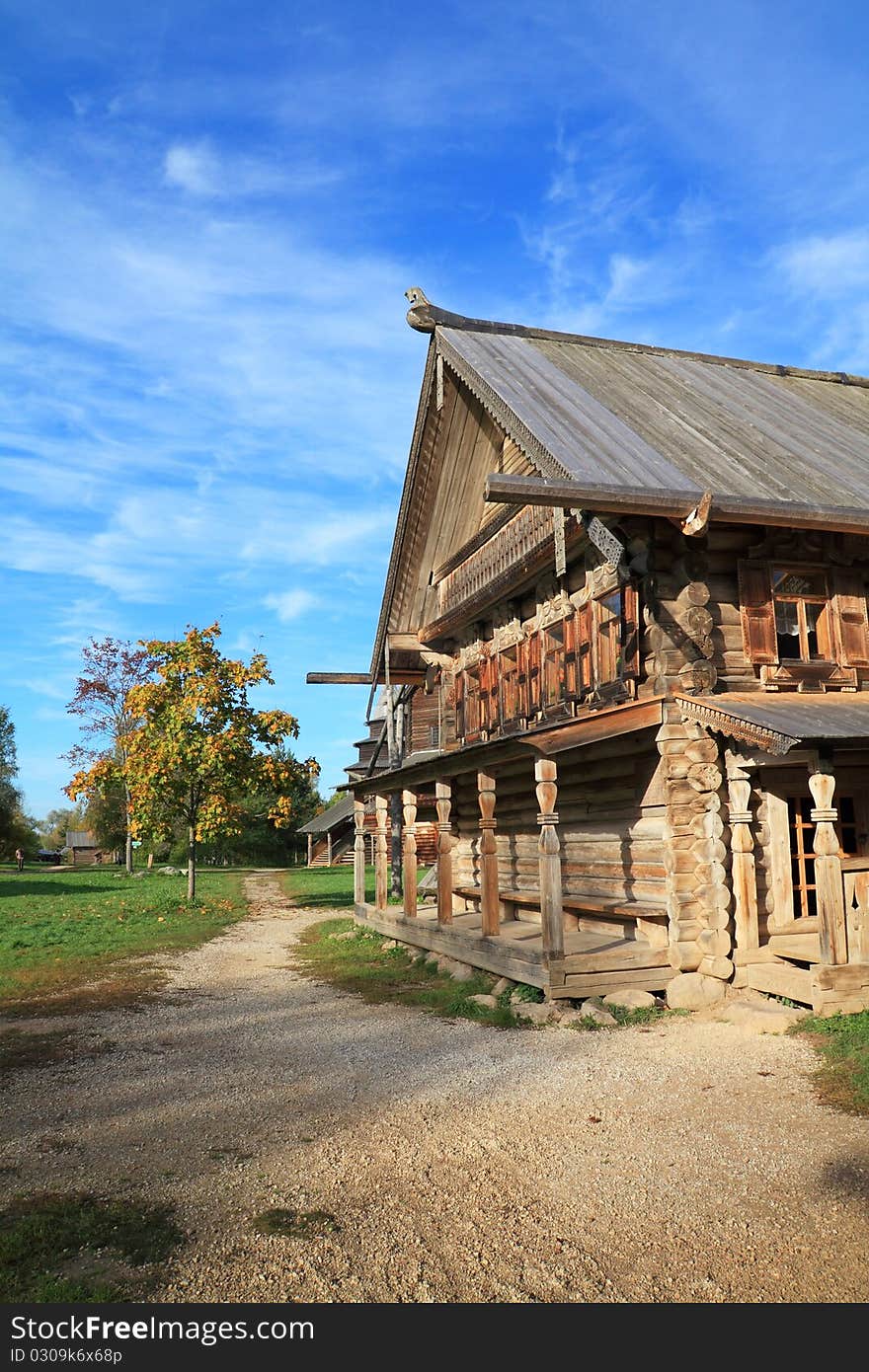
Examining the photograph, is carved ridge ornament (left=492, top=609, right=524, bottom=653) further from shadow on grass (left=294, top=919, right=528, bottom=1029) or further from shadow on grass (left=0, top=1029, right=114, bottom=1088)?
shadow on grass (left=0, top=1029, right=114, bottom=1088)

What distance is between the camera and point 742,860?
36.5 ft

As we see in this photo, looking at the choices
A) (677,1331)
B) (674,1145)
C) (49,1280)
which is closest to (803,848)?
(674,1145)

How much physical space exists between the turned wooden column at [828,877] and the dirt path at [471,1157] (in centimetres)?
133

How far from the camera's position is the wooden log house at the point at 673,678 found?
10477 mm

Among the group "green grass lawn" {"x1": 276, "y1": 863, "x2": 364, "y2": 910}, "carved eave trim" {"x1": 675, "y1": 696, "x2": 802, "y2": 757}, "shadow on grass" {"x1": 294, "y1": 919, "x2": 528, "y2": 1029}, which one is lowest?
"green grass lawn" {"x1": 276, "y1": 863, "x2": 364, "y2": 910}

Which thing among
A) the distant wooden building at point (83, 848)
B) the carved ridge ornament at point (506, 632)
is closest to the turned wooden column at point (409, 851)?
the carved ridge ornament at point (506, 632)

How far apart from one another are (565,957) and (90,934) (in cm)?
1274

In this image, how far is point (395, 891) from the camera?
82.8 feet

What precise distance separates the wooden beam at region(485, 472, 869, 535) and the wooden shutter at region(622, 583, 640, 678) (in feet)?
4.75

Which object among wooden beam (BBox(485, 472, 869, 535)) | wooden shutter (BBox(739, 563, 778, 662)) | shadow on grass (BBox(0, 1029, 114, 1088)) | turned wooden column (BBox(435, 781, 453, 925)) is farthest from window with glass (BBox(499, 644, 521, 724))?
shadow on grass (BBox(0, 1029, 114, 1088))

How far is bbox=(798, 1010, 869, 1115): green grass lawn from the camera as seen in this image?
724cm

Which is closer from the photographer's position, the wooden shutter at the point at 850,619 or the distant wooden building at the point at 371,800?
the wooden shutter at the point at 850,619

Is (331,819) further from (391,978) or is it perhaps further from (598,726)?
(598,726)

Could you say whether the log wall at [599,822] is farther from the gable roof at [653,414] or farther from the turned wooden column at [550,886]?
the gable roof at [653,414]
